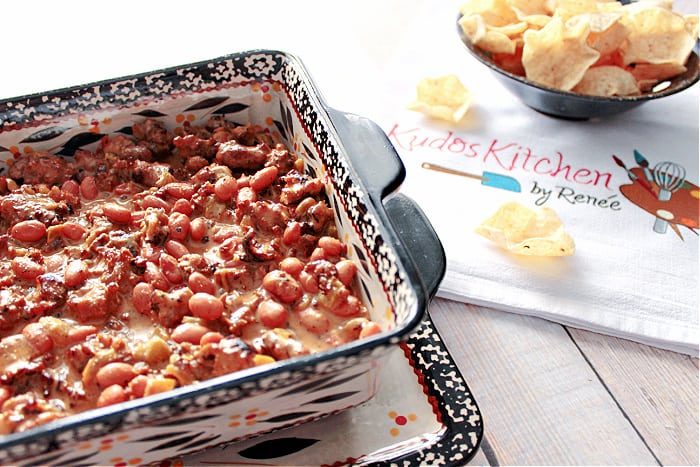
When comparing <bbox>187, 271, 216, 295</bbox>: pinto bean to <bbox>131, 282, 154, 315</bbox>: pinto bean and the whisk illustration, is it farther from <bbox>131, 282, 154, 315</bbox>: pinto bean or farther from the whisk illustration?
the whisk illustration

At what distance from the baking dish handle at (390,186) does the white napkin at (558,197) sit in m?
0.32

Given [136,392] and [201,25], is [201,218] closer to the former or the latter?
[136,392]

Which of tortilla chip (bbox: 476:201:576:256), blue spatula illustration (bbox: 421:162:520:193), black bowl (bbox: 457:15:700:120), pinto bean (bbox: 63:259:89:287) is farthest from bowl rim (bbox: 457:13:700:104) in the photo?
pinto bean (bbox: 63:259:89:287)

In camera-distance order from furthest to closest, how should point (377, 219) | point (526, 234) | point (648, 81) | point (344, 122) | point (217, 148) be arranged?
point (648, 81) → point (526, 234) → point (217, 148) → point (344, 122) → point (377, 219)

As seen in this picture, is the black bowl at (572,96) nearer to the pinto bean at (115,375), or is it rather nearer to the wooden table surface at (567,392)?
the wooden table surface at (567,392)

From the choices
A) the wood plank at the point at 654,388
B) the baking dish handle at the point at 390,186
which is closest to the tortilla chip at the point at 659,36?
the wood plank at the point at 654,388

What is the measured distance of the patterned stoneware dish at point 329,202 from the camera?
2.98ft

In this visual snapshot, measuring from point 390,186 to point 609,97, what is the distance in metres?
0.96

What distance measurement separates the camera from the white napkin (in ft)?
5.32

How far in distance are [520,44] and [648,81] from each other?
37cm

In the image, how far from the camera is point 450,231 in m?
1.79

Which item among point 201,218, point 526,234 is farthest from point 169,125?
point 526,234

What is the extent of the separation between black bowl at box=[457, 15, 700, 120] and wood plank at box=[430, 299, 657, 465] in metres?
0.68

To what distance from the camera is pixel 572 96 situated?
1.93 m
